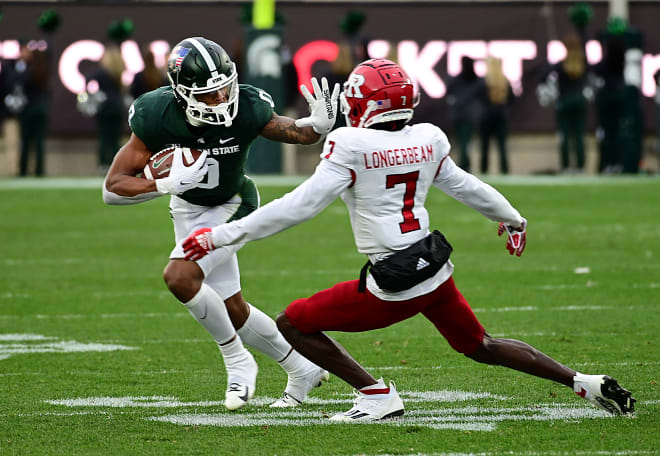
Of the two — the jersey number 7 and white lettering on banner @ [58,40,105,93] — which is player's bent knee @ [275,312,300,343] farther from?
white lettering on banner @ [58,40,105,93]

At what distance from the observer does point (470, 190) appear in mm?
4977

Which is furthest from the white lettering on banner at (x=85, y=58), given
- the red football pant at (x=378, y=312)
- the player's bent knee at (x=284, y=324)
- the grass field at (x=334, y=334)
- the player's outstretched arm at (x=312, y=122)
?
the red football pant at (x=378, y=312)

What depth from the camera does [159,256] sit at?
1130 centimetres

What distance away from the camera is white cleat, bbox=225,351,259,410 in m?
5.23

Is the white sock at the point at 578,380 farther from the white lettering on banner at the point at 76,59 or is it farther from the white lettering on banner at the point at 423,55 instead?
the white lettering on banner at the point at 76,59

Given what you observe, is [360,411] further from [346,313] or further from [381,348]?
[381,348]

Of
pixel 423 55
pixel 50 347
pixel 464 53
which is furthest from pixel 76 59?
pixel 50 347

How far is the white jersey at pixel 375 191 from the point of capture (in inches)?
184

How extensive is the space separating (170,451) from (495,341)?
4.41ft

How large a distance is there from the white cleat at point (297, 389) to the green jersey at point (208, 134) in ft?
2.87

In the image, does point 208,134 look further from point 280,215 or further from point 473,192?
point 473,192

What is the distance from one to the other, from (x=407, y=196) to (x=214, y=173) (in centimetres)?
109

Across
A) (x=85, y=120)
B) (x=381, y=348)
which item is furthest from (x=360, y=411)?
(x=85, y=120)

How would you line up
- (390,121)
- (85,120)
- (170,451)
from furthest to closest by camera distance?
1. (85,120)
2. (390,121)
3. (170,451)
